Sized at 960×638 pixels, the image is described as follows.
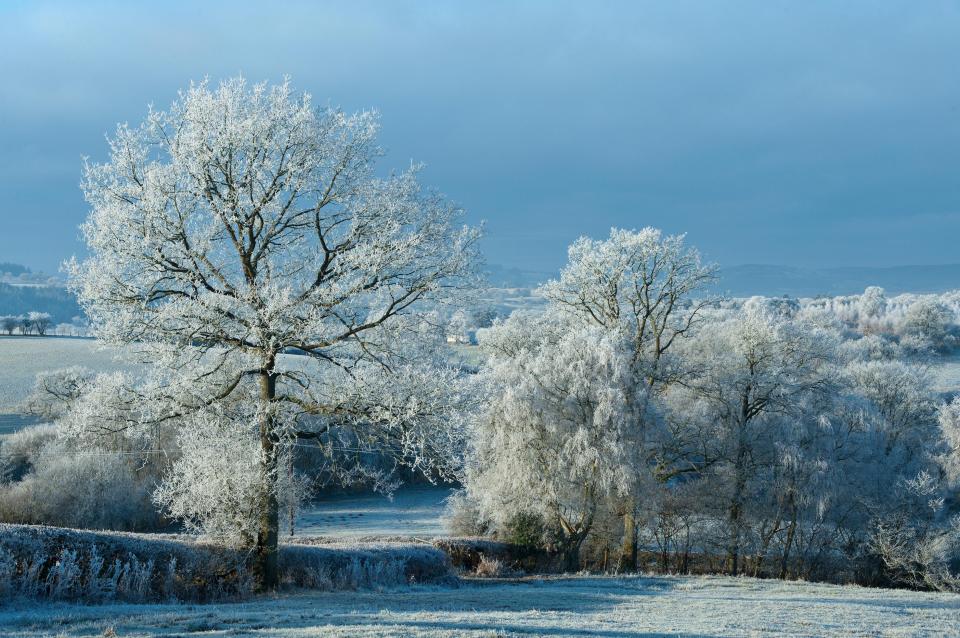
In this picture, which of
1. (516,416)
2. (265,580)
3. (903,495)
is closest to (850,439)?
(903,495)

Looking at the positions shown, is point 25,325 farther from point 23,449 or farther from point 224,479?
point 224,479

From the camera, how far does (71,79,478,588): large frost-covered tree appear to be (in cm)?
1720

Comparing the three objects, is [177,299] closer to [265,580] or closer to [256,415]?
[256,415]

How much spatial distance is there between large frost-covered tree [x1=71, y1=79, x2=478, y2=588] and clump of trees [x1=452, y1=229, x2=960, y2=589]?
1059 centimetres

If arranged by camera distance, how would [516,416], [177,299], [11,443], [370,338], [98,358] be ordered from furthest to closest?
1. [98,358]
2. [11,443]
3. [516,416]
4. [370,338]
5. [177,299]

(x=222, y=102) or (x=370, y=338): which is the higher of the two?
(x=222, y=102)

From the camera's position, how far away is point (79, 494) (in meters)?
38.4

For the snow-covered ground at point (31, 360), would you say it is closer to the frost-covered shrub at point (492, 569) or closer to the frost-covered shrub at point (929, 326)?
the frost-covered shrub at point (492, 569)

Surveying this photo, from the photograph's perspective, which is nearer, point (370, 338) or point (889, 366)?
point (370, 338)

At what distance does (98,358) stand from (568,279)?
5773 cm

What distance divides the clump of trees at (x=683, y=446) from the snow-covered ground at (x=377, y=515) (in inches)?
285

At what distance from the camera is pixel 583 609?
16359mm

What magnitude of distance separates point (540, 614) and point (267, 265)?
34.4 ft

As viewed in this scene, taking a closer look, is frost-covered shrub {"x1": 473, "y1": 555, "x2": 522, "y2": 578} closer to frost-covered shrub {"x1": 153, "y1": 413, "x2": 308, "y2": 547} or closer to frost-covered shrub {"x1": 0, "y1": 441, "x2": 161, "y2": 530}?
frost-covered shrub {"x1": 153, "y1": 413, "x2": 308, "y2": 547}
